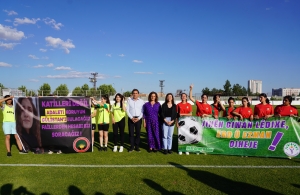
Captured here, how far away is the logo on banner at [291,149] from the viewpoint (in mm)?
6168

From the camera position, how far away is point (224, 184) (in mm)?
4516

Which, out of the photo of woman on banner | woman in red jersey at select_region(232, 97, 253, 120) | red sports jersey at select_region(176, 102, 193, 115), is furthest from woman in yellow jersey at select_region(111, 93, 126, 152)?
woman in red jersey at select_region(232, 97, 253, 120)

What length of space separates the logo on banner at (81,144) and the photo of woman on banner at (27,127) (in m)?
1.07

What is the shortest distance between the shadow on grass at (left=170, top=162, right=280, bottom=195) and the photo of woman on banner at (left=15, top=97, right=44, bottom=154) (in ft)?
15.9

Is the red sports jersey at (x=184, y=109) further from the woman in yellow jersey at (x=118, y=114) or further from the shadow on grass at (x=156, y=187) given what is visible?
the shadow on grass at (x=156, y=187)

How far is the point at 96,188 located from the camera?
437 centimetres

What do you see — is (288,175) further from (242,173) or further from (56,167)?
(56,167)

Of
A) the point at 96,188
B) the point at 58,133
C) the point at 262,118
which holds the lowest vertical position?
Answer: the point at 96,188

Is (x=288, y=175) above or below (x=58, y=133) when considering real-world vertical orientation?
below

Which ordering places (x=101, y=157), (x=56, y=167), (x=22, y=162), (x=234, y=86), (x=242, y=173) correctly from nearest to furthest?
(x=242, y=173) → (x=56, y=167) → (x=22, y=162) → (x=101, y=157) → (x=234, y=86)

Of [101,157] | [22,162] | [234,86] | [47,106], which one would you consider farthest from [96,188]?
[234,86]

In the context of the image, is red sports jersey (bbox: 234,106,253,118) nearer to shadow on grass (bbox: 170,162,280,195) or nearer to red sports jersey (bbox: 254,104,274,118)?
red sports jersey (bbox: 254,104,274,118)

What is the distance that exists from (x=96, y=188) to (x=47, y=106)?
3883 mm

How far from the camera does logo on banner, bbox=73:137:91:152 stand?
7117 mm
